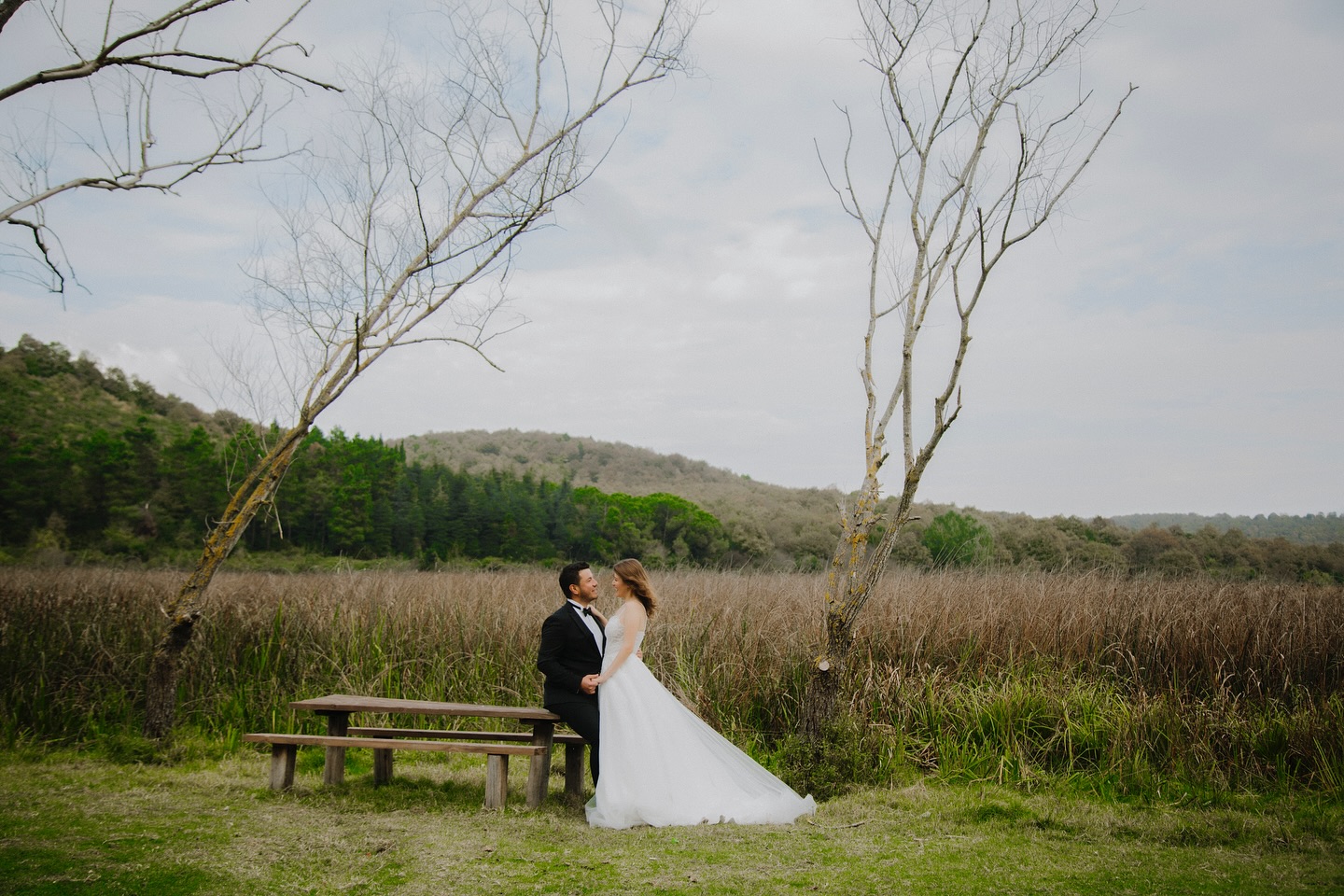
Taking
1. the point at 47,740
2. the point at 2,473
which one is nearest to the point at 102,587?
the point at 47,740

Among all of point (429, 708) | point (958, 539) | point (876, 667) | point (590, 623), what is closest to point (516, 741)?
point (429, 708)

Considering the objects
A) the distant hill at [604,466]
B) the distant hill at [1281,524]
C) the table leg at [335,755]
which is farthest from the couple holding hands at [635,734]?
the distant hill at [604,466]

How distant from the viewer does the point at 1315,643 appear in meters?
6.64

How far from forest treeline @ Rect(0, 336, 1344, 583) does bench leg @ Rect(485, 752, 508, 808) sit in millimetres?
11646

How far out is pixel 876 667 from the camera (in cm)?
682

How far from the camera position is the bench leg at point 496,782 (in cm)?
497

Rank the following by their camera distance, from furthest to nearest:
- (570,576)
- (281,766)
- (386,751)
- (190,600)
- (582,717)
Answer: (190,600), (386,751), (281,766), (570,576), (582,717)

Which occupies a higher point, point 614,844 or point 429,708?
point 429,708

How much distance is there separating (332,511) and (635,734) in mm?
21093

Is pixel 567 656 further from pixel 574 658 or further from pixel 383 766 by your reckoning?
pixel 383 766

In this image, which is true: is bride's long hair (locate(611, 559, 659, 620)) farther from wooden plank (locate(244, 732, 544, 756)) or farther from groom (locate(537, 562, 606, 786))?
wooden plank (locate(244, 732, 544, 756))

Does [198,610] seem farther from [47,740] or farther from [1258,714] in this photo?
[1258,714]

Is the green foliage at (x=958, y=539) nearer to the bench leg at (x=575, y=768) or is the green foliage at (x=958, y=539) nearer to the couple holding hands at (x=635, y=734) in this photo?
the couple holding hands at (x=635, y=734)

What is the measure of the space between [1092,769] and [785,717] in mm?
2189
